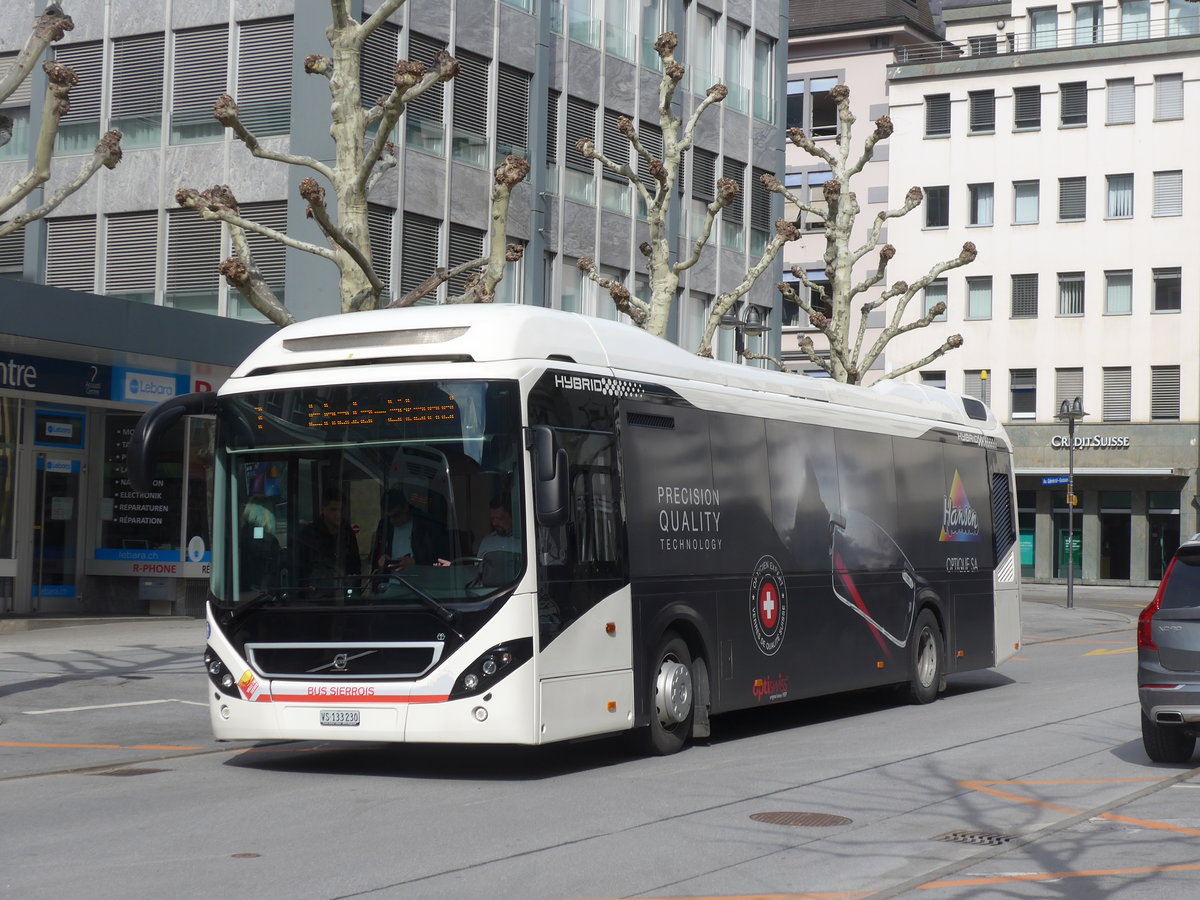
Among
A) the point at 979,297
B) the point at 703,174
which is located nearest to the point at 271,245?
the point at 703,174

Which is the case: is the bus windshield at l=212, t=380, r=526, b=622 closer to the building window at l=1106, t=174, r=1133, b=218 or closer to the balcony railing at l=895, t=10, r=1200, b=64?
the building window at l=1106, t=174, r=1133, b=218

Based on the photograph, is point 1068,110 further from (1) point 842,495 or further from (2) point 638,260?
(1) point 842,495

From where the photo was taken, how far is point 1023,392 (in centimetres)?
6003

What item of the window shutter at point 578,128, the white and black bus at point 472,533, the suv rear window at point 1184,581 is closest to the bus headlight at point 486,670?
the white and black bus at point 472,533

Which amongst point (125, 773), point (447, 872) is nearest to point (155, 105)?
point (125, 773)

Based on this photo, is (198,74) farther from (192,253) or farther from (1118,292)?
(1118,292)

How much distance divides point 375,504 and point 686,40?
29462 millimetres

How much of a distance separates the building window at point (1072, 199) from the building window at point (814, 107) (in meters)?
11.4

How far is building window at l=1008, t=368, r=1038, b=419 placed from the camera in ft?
196

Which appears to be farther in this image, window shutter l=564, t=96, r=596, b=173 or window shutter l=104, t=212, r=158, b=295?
window shutter l=564, t=96, r=596, b=173

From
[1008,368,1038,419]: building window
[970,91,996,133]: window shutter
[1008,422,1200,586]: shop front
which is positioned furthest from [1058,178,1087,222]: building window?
[1008,422,1200,586]: shop front

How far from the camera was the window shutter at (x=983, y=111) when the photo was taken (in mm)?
61312

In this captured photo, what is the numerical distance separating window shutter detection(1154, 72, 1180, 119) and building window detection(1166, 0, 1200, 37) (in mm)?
1767

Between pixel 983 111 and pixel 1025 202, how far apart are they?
12.4 ft
